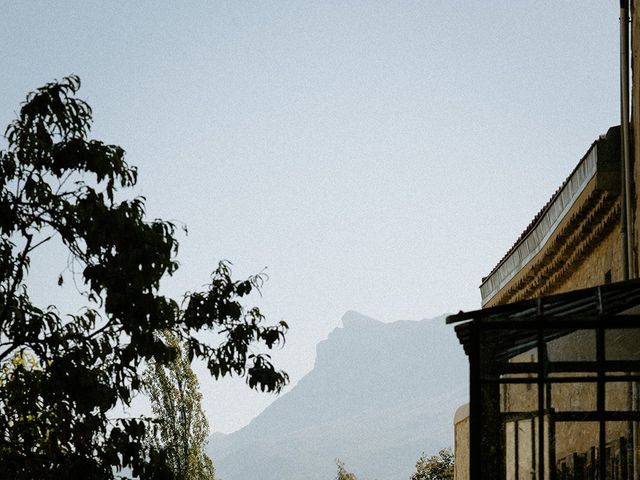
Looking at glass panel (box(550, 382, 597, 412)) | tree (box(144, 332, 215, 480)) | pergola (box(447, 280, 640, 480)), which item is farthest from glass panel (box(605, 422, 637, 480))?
tree (box(144, 332, 215, 480))

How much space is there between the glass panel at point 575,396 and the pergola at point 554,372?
0.05 meters

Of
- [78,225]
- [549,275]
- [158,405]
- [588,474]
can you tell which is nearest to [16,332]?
[78,225]

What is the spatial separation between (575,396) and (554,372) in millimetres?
4421

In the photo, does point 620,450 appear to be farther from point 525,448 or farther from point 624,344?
point 624,344

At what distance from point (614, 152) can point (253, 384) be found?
559 centimetres

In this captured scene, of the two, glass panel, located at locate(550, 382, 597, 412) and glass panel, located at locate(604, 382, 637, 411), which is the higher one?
glass panel, located at locate(550, 382, 597, 412)

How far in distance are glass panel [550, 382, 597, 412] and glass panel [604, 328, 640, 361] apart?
2.56 m

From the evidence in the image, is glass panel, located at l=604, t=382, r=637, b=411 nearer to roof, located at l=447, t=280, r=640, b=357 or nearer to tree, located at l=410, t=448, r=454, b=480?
roof, located at l=447, t=280, r=640, b=357

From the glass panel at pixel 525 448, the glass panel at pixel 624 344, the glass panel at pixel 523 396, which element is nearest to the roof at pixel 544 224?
the glass panel at pixel 523 396

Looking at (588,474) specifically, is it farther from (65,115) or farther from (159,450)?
(65,115)

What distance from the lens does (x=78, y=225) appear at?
964 cm

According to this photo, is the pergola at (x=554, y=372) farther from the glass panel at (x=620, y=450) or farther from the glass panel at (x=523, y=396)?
the glass panel at (x=523, y=396)

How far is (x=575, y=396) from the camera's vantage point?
13.8 m

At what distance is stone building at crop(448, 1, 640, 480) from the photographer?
8.74 meters
